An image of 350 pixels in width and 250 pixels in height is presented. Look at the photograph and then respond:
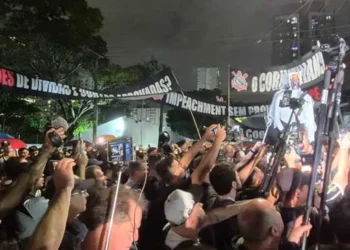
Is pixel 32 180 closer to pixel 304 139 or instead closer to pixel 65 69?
pixel 304 139

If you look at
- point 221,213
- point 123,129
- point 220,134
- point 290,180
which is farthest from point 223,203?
point 123,129


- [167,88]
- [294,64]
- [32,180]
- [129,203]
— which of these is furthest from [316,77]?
[129,203]

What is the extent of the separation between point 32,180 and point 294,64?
30.8ft

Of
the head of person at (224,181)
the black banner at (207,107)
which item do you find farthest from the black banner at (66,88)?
the head of person at (224,181)

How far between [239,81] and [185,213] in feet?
32.8

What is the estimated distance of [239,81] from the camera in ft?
43.9

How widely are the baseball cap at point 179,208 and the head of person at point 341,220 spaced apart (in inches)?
41.2

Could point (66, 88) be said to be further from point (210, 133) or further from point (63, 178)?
point (63, 178)

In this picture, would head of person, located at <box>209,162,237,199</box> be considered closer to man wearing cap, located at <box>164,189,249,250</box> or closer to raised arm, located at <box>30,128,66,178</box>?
man wearing cap, located at <box>164,189,249,250</box>

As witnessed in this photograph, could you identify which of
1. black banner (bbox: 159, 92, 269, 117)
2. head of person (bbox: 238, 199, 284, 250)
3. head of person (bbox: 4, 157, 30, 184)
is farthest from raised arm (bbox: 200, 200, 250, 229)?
black banner (bbox: 159, 92, 269, 117)

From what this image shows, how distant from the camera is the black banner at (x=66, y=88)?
10.7 meters

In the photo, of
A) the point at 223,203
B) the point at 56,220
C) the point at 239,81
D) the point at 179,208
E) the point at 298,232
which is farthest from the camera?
the point at 239,81

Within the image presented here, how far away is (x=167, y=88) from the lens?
Answer: 1393 centimetres

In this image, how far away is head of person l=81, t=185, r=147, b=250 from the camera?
2779 mm
